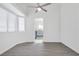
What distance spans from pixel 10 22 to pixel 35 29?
0.67 m

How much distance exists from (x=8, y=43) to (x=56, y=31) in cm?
139

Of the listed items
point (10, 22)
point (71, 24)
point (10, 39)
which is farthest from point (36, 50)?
point (71, 24)

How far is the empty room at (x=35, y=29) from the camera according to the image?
239 centimetres

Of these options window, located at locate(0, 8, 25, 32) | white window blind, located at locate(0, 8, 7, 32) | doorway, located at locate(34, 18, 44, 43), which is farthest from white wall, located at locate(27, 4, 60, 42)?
white window blind, located at locate(0, 8, 7, 32)

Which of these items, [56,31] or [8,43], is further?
[56,31]

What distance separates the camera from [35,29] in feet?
9.21

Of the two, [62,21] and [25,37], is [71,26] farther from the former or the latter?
[25,37]

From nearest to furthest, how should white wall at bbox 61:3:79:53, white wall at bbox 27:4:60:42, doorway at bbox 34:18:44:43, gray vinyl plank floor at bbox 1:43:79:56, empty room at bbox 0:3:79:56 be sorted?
gray vinyl plank floor at bbox 1:43:79:56, empty room at bbox 0:3:79:56, doorway at bbox 34:18:44:43, white wall at bbox 27:4:60:42, white wall at bbox 61:3:79:53

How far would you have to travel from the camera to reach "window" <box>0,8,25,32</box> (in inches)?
96.3

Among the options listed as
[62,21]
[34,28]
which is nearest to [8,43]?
[34,28]

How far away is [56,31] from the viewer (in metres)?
3.10

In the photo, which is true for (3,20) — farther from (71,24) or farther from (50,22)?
(71,24)

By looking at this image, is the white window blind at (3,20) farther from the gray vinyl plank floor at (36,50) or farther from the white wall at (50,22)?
the white wall at (50,22)

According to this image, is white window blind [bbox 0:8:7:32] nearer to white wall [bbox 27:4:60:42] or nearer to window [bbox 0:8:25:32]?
window [bbox 0:8:25:32]
